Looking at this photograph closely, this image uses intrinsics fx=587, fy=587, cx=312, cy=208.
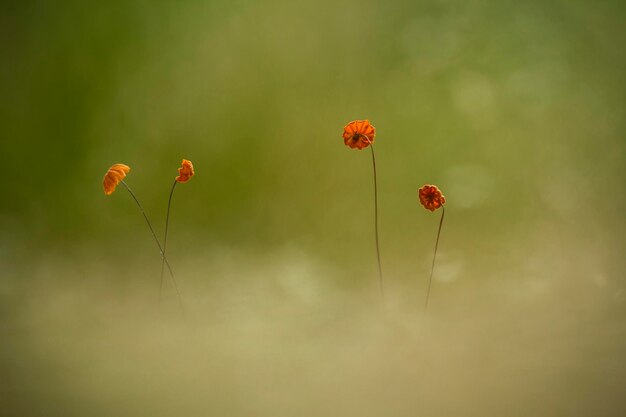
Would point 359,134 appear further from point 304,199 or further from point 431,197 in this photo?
point 304,199

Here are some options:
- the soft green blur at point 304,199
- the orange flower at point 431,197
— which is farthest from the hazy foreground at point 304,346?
the orange flower at point 431,197

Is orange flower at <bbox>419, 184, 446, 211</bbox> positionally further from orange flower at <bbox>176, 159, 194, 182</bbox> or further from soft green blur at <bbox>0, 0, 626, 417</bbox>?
orange flower at <bbox>176, 159, 194, 182</bbox>

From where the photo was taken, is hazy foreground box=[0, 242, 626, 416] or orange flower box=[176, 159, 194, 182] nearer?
hazy foreground box=[0, 242, 626, 416]

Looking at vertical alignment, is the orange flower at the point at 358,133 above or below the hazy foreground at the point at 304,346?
above

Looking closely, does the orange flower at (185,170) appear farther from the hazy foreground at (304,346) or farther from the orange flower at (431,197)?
the orange flower at (431,197)

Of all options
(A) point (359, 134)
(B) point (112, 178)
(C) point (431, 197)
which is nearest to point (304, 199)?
(A) point (359, 134)

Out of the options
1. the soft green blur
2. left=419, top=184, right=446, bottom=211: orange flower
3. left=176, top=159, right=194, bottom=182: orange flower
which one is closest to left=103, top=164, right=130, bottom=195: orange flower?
left=176, top=159, right=194, bottom=182: orange flower
